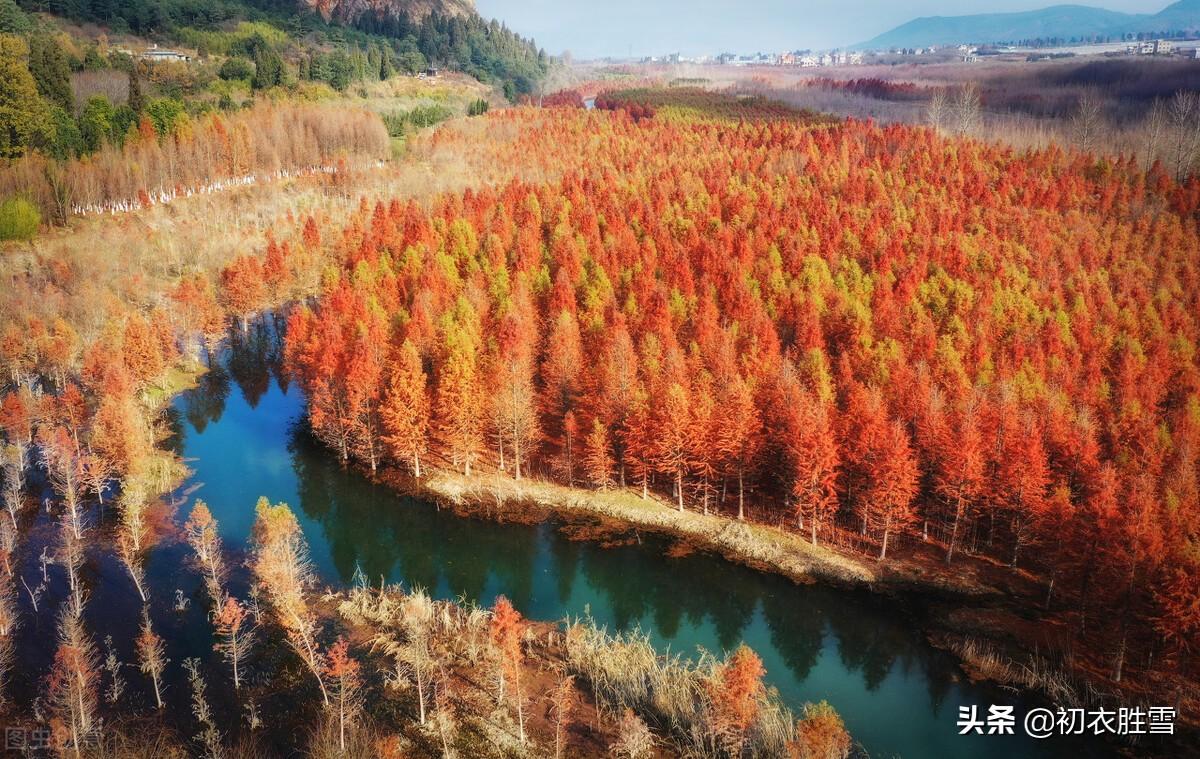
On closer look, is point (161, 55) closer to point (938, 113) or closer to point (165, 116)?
point (165, 116)

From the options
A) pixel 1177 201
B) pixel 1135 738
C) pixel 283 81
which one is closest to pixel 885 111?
pixel 1177 201

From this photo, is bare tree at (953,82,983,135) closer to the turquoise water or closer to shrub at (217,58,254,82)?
the turquoise water

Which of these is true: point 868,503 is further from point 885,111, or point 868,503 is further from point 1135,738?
point 885,111

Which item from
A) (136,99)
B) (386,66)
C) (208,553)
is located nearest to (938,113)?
(386,66)

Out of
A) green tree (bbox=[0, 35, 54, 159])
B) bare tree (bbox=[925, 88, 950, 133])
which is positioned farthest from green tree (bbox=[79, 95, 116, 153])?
bare tree (bbox=[925, 88, 950, 133])

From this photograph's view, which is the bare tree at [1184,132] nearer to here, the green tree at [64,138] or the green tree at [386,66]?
the green tree at [64,138]

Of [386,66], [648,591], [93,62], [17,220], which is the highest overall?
[386,66]
